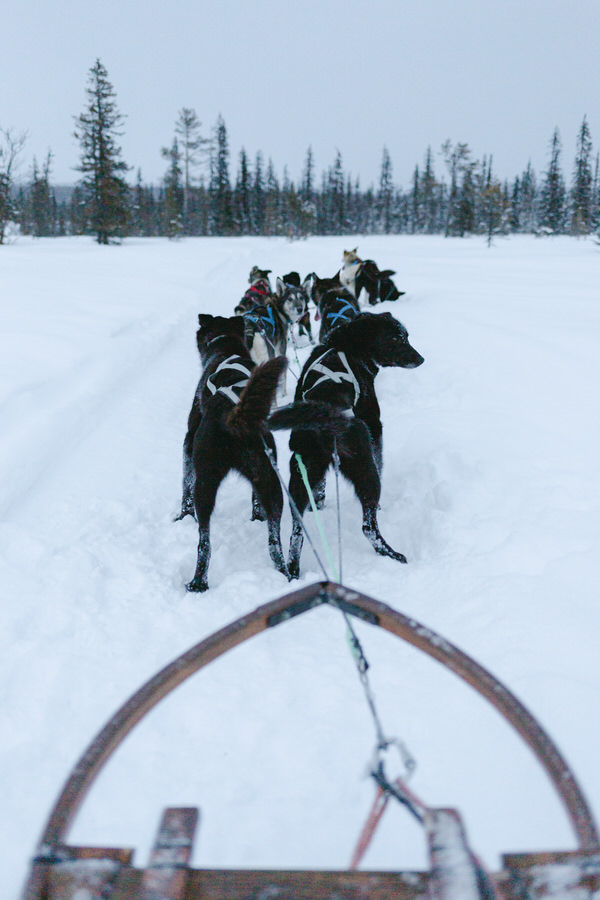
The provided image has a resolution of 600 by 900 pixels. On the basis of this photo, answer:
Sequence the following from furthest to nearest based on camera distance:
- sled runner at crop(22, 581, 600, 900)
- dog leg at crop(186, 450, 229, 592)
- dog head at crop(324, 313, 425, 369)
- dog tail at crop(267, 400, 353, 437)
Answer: dog head at crop(324, 313, 425, 369), dog leg at crop(186, 450, 229, 592), dog tail at crop(267, 400, 353, 437), sled runner at crop(22, 581, 600, 900)

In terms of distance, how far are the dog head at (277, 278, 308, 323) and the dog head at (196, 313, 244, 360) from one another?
3.99m

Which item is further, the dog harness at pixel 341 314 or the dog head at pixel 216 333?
the dog harness at pixel 341 314

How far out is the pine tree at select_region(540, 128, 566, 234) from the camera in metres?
44.7

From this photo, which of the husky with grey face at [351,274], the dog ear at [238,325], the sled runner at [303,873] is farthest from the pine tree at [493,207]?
the sled runner at [303,873]

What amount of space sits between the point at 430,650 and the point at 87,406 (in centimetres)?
450

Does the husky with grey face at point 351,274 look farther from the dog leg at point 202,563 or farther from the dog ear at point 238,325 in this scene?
the dog leg at point 202,563

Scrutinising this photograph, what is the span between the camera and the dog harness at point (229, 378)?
2.88 meters

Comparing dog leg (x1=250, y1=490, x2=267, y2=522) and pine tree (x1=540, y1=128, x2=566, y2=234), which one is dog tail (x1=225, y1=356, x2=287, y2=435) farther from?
pine tree (x1=540, y1=128, x2=566, y2=234)

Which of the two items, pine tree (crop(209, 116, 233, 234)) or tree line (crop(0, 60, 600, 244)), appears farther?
pine tree (crop(209, 116, 233, 234))

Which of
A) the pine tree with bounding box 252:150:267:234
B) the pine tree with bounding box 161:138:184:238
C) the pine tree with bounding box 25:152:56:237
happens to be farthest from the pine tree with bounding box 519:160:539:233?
the pine tree with bounding box 25:152:56:237

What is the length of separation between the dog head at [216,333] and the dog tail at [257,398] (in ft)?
4.87

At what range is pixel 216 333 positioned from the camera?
3.95 meters

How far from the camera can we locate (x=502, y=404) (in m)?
4.36

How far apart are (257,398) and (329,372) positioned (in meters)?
0.97
